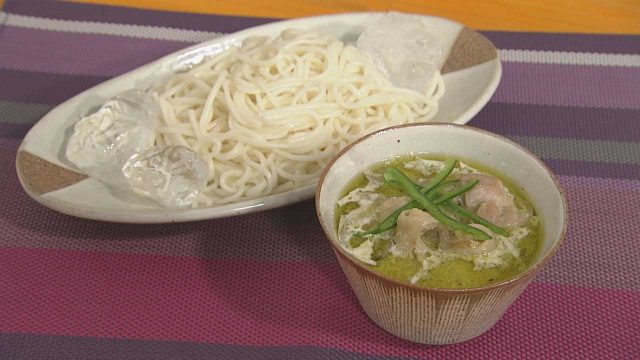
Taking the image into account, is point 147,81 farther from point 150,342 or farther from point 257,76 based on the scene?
point 150,342

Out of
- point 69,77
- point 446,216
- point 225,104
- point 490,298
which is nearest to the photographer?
point 490,298

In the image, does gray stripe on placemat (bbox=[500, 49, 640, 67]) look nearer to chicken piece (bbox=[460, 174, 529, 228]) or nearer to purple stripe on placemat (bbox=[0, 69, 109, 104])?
chicken piece (bbox=[460, 174, 529, 228])

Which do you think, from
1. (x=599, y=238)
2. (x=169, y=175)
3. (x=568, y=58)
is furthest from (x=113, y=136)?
(x=568, y=58)

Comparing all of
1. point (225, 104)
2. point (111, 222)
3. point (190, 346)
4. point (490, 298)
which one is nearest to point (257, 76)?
point (225, 104)

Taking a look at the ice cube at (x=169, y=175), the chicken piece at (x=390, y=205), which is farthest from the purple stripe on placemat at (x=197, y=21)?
the chicken piece at (x=390, y=205)

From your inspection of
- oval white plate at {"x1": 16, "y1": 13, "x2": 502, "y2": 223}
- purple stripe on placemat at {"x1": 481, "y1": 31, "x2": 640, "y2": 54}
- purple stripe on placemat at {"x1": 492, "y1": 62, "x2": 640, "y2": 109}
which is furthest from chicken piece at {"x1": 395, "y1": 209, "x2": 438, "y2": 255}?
purple stripe on placemat at {"x1": 481, "y1": 31, "x2": 640, "y2": 54}

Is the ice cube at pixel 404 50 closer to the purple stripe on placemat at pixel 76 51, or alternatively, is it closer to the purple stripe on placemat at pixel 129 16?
the purple stripe on placemat at pixel 129 16

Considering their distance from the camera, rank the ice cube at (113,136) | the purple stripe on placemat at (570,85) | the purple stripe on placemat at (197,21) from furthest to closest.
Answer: the purple stripe on placemat at (197,21) → the purple stripe on placemat at (570,85) → the ice cube at (113,136)
